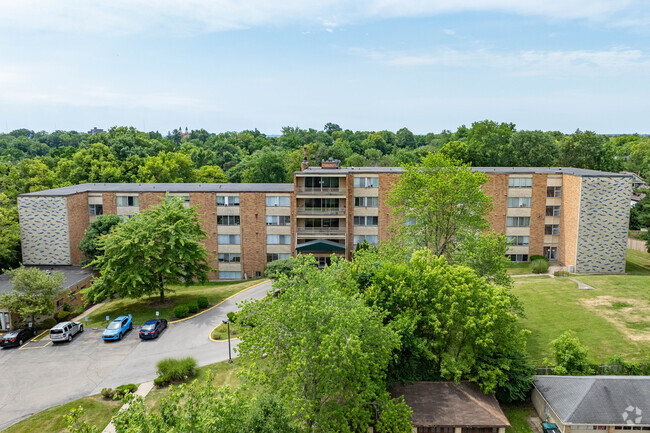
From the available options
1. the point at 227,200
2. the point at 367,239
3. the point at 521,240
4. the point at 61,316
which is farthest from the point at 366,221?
the point at 61,316

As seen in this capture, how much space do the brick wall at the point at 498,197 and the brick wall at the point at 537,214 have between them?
3182mm

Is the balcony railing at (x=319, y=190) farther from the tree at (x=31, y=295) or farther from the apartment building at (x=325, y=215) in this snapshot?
the tree at (x=31, y=295)

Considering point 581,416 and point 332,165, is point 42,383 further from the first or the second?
point 332,165

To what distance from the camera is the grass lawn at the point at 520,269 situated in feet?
169

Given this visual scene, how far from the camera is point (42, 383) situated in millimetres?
29500

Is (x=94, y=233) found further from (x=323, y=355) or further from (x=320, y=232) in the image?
(x=323, y=355)

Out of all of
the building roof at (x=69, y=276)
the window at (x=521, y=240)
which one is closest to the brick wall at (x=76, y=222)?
the building roof at (x=69, y=276)

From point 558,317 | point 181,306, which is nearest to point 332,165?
point 181,306

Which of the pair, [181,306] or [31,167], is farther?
[31,167]

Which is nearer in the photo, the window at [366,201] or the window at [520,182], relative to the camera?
the window at [366,201]

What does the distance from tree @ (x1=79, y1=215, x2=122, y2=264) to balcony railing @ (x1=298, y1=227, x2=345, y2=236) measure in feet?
65.2

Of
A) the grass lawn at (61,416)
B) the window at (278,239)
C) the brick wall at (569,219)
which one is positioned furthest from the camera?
the window at (278,239)

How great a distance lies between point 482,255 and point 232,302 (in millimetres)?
22579

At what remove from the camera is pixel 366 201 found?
53125 mm
